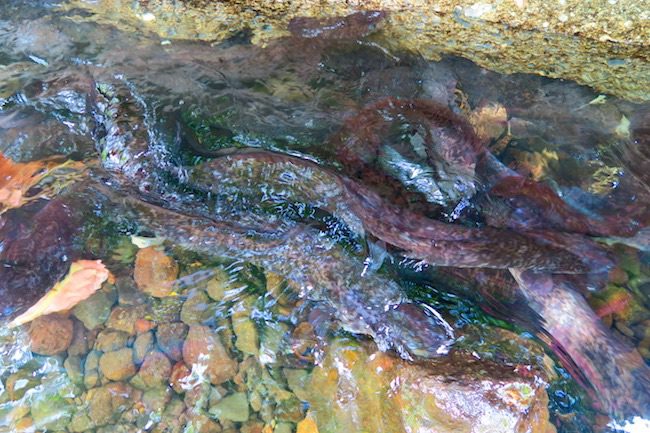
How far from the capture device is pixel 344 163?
387 cm

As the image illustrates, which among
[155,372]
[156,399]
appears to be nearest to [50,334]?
[155,372]

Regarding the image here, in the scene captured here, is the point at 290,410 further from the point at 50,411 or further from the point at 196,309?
the point at 50,411

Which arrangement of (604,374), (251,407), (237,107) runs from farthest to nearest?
(237,107) → (251,407) → (604,374)

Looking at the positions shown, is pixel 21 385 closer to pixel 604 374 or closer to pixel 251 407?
pixel 251 407

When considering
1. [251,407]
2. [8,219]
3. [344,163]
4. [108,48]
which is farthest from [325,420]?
[108,48]

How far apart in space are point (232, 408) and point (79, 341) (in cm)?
130

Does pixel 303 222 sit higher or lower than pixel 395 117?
lower

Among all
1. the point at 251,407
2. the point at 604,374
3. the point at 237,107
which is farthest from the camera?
the point at 237,107

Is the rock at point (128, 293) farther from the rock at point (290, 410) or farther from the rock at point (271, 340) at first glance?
the rock at point (290, 410)

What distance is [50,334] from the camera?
150 inches

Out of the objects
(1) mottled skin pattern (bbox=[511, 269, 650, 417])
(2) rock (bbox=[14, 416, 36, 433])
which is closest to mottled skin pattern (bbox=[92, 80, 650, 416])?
(1) mottled skin pattern (bbox=[511, 269, 650, 417])

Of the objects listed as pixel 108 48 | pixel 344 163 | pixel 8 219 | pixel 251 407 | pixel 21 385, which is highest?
pixel 108 48

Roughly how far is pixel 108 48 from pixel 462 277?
10.7 feet

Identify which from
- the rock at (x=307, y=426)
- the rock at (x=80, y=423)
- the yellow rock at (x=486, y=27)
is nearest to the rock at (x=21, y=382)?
the rock at (x=80, y=423)
